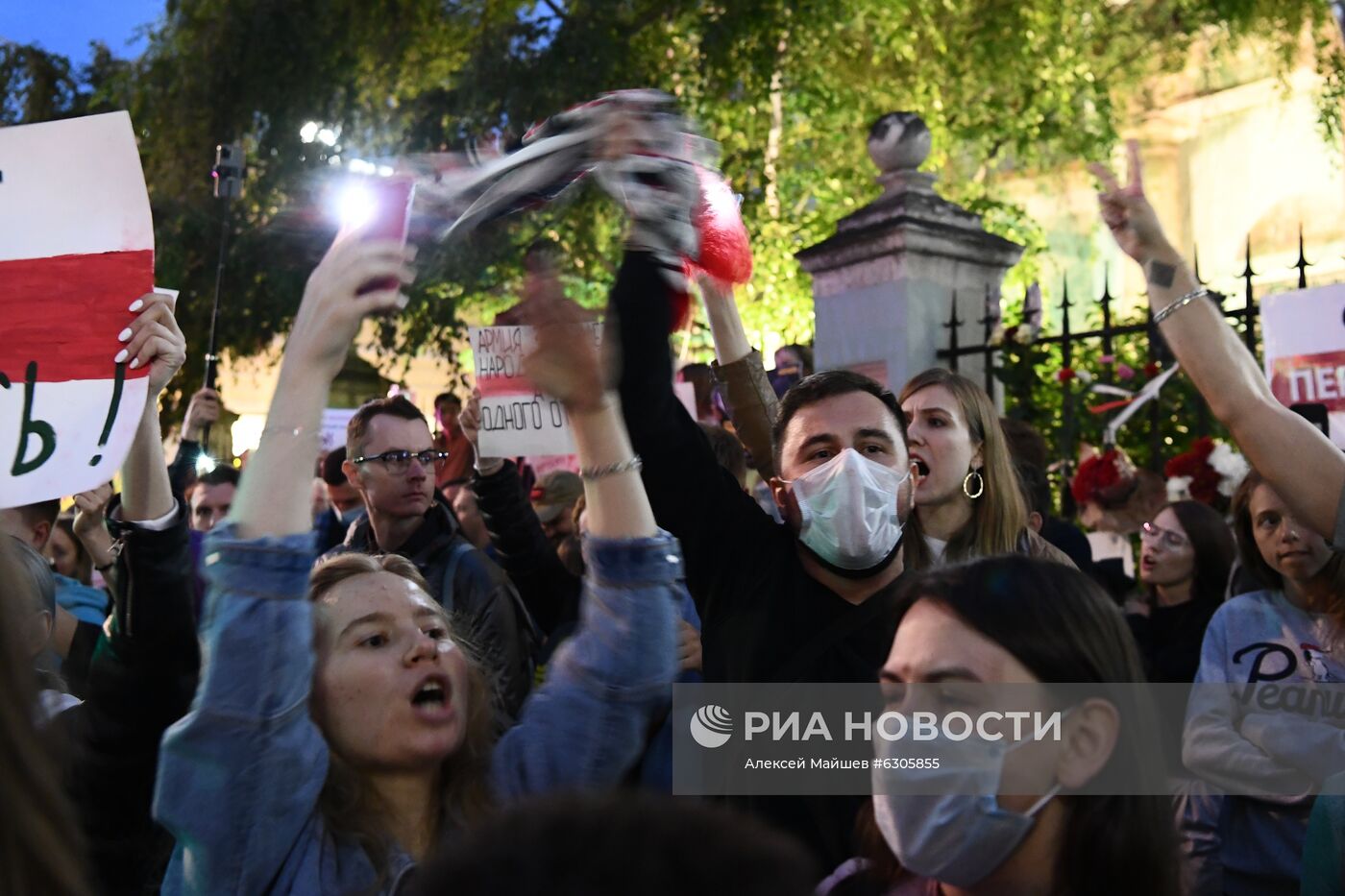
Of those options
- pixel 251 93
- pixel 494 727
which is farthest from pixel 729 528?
pixel 251 93

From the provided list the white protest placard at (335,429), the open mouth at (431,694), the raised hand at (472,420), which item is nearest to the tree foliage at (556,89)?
the white protest placard at (335,429)

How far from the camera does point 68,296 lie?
120 inches

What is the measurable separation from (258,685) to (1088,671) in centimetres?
111

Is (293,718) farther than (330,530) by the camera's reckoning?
No

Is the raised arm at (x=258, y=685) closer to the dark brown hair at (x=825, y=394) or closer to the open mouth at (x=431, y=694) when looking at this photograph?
the open mouth at (x=431, y=694)

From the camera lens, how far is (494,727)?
2.47 m

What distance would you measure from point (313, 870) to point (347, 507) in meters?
4.39

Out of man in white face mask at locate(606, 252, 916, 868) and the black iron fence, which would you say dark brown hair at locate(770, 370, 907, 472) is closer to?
man in white face mask at locate(606, 252, 916, 868)

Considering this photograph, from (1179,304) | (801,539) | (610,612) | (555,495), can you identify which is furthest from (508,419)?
(610,612)

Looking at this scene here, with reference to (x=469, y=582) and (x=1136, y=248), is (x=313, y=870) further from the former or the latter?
(x=469, y=582)

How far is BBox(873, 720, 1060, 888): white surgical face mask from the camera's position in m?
1.90

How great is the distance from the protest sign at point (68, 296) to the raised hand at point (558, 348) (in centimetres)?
133

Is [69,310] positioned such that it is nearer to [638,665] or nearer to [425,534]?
[425,534]

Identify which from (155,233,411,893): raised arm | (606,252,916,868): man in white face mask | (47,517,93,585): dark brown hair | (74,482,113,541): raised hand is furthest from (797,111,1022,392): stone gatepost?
(155,233,411,893): raised arm
